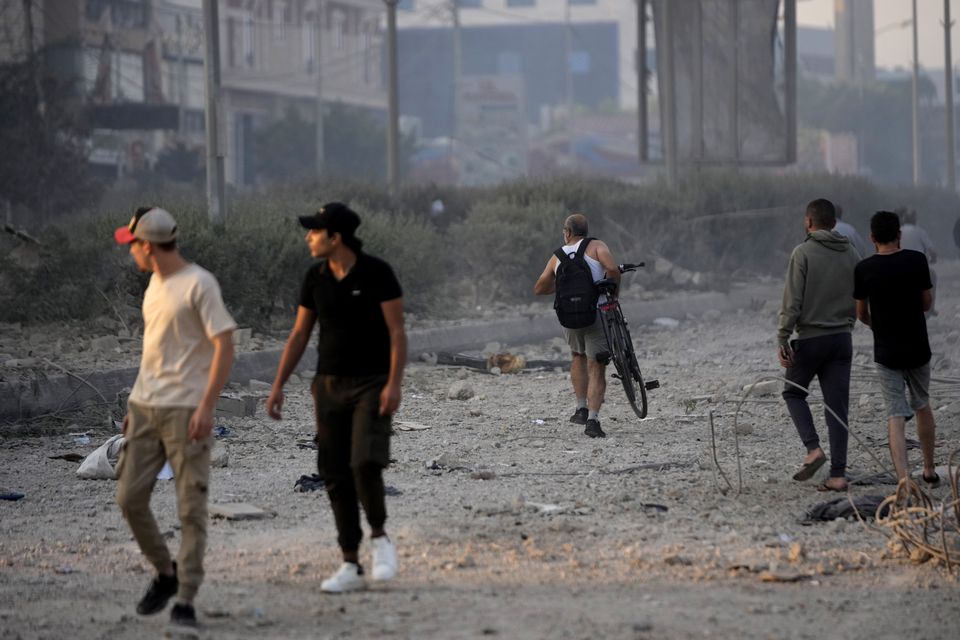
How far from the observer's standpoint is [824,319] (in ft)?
28.9

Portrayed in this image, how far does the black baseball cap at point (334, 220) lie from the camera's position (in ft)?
20.6

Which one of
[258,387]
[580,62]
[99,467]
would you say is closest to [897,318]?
[99,467]

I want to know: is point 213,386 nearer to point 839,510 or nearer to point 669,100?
point 839,510

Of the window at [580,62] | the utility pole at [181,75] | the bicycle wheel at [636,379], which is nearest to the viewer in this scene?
the bicycle wheel at [636,379]

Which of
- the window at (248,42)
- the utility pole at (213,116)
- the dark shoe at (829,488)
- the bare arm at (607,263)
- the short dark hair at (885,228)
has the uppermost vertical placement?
the window at (248,42)

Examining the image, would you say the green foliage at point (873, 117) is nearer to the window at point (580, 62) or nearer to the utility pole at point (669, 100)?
the window at point (580, 62)

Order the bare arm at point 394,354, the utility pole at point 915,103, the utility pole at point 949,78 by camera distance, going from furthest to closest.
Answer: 1. the utility pole at point 915,103
2. the utility pole at point 949,78
3. the bare arm at point 394,354

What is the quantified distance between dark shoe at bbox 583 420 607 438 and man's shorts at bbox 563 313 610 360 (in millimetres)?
522

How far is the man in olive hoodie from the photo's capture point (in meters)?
8.78

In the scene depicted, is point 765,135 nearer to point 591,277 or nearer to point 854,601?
point 591,277

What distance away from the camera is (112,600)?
640cm

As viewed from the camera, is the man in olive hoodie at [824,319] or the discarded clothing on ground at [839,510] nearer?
the discarded clothing on ground at [839,510]

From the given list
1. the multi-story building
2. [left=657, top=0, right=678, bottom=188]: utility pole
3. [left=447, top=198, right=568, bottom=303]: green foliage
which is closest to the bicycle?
[left=447, top=198, right=568, bottom=303]: green foliage

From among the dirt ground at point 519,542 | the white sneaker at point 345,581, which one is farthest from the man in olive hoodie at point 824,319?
the white sneaker at point 345,581
